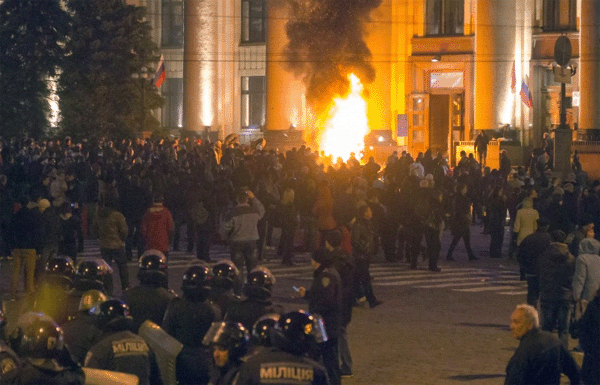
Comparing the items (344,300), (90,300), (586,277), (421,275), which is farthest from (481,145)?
(90,300)

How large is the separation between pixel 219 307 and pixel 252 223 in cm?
773

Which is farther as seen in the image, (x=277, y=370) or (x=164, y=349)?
→ (x=164, y=349)

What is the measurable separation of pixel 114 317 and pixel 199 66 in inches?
1653

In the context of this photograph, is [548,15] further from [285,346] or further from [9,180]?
[285,346]

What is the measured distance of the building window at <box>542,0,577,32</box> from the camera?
4372 centimetres

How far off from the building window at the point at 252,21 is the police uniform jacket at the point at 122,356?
146 feet

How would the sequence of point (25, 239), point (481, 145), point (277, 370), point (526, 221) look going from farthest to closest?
point (481, 145)
point (526, 221)
point (25, 239)
point (277, 370)

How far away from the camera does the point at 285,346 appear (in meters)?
6.71

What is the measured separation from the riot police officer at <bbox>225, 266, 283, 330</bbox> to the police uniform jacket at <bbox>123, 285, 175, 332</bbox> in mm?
652

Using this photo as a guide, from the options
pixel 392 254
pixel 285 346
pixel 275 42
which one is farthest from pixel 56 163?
pixel 285 346

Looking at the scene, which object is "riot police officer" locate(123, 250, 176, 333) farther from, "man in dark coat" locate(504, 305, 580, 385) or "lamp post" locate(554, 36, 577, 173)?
"lamp post" locate(554, 36, 577, 173)

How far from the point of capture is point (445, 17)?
1779 inches

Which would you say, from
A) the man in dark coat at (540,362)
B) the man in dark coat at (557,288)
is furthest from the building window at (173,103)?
the man in dark coat at (540,362)

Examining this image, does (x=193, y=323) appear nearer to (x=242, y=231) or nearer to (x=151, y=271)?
(x=151, y=271)
